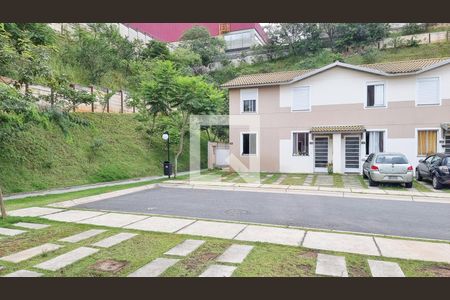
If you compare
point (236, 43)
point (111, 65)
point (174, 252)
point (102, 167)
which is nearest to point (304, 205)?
point (174, 252)

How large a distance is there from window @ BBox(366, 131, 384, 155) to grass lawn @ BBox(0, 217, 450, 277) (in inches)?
557

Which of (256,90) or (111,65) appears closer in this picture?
(256,90)

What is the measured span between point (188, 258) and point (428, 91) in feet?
58.2

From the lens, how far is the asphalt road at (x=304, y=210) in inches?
274

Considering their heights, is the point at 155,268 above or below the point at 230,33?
below

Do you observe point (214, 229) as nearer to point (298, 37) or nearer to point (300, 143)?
point (300, 143)

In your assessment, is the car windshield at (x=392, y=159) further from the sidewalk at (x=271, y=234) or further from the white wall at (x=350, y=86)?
the sidewalk at (x=271, y=234)

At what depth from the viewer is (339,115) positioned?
18.1 meters

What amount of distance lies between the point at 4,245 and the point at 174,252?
320 cm

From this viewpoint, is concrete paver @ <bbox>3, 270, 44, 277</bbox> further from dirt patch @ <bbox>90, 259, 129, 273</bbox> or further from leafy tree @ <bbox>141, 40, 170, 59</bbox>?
leafy tree @ <bbox>141, 40, 170, 59</bbox>

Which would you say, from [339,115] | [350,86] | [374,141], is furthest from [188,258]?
[350,86]

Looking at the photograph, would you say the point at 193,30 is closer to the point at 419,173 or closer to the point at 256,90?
the point at 256,90

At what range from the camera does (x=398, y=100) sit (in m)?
16.9

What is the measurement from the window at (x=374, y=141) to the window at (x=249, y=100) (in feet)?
24.3
